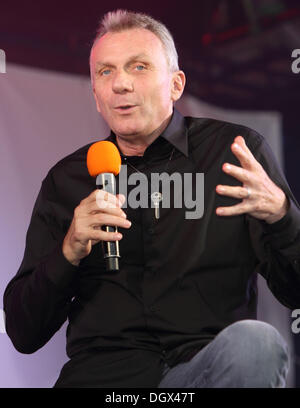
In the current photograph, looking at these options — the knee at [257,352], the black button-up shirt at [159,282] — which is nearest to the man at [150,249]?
the black button-up shirt at [159,282]

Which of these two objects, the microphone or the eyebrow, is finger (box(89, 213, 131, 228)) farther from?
the eyebrow

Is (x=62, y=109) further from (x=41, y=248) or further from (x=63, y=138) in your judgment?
(x=41, y=248)

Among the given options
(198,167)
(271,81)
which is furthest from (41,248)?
(271,81)

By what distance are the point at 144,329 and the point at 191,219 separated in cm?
37

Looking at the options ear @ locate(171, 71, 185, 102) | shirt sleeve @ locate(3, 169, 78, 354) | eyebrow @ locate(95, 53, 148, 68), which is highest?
eyebrow @ locate(95, 53, 148, 68)

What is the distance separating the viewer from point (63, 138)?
2861mm

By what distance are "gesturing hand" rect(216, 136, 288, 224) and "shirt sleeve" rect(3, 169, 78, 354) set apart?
55 cm

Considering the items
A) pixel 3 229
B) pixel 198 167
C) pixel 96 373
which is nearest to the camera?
pixel 96 373

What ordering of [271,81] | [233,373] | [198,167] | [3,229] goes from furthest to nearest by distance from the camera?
[271,81], [3,229], [198,167], [233,373]

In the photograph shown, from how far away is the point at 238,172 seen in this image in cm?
154

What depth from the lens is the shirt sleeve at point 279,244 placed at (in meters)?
1.71

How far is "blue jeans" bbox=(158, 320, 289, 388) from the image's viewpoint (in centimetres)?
147

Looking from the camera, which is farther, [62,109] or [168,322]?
[62,109]

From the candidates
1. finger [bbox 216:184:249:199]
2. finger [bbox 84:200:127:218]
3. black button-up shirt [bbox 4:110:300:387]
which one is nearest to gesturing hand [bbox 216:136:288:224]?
finger [bbox 216:184:249:199]
